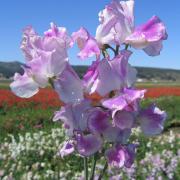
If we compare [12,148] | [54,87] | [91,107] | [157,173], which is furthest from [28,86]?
[12,148]

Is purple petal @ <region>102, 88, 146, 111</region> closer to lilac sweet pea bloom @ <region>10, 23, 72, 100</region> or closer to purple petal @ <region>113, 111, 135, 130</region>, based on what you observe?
purple petal @ <region>113, 111, 135, 130</region>

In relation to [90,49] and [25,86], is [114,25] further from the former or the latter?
[25,86]

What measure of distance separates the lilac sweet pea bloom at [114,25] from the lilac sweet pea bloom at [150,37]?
0.08 feet

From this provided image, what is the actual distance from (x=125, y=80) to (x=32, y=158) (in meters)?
6.17

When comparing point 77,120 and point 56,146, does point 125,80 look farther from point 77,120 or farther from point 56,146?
point 56,146

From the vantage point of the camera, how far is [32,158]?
7.51m

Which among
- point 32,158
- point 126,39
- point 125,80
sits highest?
point 126,39

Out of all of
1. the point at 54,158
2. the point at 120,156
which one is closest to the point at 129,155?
the point at 120,156

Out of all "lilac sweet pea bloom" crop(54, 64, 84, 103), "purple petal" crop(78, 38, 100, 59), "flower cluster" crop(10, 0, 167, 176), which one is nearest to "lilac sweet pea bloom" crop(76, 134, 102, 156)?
"flower cluster" crop(10, 0, 167, 176)

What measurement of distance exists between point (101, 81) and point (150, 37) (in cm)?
18

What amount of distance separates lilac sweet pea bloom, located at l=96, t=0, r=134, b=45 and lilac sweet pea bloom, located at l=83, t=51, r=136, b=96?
2.8 inches

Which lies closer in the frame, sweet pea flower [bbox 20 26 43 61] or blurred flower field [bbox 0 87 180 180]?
sweet pea flower [bbox 20 26 43 61]

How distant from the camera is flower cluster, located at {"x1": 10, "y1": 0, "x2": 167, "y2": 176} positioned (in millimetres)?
1440

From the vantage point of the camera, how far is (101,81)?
1.46 meters
